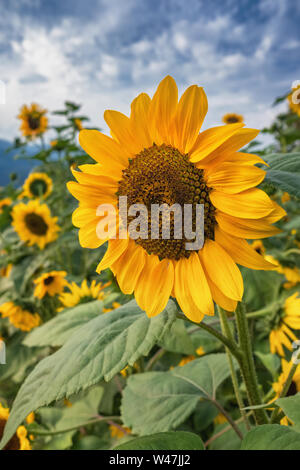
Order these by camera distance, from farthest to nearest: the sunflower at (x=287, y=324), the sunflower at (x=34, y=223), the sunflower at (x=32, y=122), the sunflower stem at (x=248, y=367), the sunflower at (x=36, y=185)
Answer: the sunflower at (x=32, y=122)
the sunflower at (x=36, y=185)
the sunflower at (x=34, y=223)
the sunflower at (x=287, y=324)
the sunflower stem at (x=248, y=367)

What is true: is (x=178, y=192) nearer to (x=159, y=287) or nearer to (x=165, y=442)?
(x=159, y=287)

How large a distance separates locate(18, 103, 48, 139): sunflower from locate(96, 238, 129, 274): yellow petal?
120 inches

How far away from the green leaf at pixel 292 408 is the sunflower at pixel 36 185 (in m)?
2.44

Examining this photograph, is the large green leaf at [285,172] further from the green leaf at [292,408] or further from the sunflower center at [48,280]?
the sunflower center at [48,280]

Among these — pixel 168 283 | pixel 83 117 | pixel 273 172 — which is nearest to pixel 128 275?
pixel 168 283

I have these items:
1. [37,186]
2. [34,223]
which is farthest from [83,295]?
[37,186]

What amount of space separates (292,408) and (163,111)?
0.50 meters

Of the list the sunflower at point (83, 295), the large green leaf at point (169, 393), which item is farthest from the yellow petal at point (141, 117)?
the sunflower at point (83, 295)

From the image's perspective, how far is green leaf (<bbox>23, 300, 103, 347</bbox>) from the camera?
37.0 inches

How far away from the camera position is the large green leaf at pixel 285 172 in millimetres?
548

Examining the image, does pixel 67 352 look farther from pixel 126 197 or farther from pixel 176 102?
pixel 176 102

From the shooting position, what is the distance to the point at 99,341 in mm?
667

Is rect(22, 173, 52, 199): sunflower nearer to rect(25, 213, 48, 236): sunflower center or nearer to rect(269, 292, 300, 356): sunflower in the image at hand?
rect(25, 213, 48, 236): sunflower center
